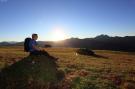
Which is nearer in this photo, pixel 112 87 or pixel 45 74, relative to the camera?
pixel 112 87

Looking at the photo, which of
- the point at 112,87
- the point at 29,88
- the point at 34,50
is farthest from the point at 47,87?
the point at 34,50

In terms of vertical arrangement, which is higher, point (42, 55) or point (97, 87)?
point (42, 55)

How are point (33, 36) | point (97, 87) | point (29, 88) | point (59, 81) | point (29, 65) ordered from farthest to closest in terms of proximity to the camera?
point (33, 36), point (29, 65), point (59, 81), point (97, 87), point (29, 88)

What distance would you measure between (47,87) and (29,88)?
95cm

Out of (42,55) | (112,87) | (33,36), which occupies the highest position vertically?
(33,36)

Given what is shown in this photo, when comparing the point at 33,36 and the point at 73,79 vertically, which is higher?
the point at 33,36

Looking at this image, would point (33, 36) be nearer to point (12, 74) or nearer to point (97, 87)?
point (12, 74)

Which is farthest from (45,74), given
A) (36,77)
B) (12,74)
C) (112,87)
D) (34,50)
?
(34,50)

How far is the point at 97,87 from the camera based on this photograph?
12.2m

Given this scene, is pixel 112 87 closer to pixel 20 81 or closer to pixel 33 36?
pixel 20 81

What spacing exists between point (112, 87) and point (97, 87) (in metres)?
0.87

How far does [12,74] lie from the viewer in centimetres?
1377

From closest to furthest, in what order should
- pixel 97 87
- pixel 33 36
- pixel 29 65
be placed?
pixel 97 87 → pixel 29 65 → pixel 33 36

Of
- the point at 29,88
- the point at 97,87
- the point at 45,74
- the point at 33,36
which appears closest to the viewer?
the point at 29,88
